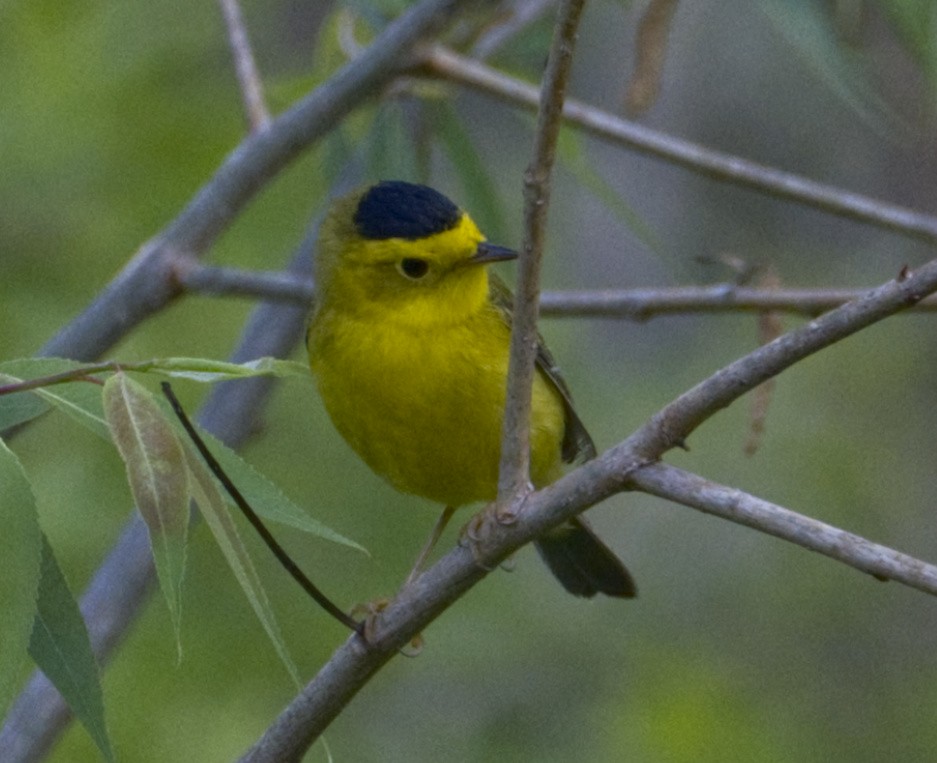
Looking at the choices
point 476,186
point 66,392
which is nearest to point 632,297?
point 476,186

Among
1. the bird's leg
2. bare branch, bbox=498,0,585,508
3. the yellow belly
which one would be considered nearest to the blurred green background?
the yellow belly

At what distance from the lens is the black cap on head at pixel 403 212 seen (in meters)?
4.22

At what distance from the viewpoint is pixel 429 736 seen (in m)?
6.05

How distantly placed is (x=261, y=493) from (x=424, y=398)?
1.38 metres

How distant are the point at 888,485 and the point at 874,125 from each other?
4863 mm

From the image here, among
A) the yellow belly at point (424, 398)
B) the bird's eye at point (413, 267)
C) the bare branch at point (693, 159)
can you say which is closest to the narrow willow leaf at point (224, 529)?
the yellow belly at point (424, 398)

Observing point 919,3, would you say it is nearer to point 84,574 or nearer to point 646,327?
point 84,574

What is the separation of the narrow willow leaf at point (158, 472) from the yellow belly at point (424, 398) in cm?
175

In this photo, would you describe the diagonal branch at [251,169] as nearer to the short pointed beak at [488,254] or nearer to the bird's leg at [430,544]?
the short pointed beak at [488,254]

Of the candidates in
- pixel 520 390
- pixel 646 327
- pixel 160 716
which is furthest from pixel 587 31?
pixel 520 390

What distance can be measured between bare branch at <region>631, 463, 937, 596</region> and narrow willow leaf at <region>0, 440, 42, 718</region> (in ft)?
3.11

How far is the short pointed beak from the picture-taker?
4098 millimetres

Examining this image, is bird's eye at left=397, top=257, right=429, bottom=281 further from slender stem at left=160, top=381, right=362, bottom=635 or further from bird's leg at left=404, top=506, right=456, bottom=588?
slender stem at left=160, top=381, right=362, bottom=635

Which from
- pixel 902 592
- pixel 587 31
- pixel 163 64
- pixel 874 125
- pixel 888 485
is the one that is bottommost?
pixel 902 592
